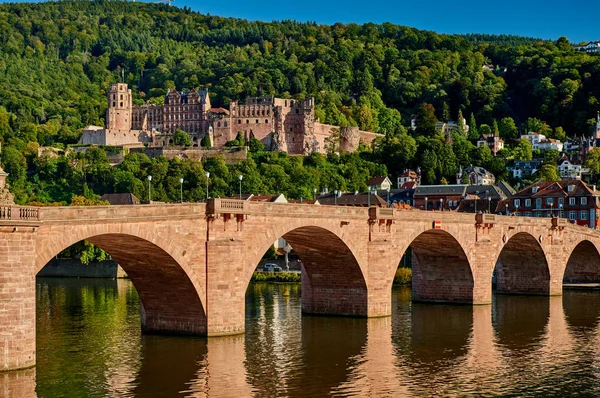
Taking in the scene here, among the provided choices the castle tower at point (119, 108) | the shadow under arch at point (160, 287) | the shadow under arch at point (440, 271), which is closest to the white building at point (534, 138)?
the castle tower at point (119, 108)

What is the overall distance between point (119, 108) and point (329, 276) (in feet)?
491

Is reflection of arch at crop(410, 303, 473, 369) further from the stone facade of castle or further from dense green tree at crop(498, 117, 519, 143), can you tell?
dense green tree at crop(498, 117, 519, 143)

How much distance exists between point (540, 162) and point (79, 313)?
12063cm

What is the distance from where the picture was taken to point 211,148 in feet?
560

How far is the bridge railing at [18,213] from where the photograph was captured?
31891mm

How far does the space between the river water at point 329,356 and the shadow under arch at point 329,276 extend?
863 mm

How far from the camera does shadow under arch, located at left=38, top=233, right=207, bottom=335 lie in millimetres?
39781

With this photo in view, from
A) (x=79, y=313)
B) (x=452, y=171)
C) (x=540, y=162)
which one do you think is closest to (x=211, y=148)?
(x=452, y=171)

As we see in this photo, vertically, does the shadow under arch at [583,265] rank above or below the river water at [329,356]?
above

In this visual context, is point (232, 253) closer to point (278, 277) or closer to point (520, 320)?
point (520, 320)

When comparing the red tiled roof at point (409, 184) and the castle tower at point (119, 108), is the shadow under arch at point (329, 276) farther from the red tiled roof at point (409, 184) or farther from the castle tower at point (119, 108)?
the castle tower at point (119, 108)

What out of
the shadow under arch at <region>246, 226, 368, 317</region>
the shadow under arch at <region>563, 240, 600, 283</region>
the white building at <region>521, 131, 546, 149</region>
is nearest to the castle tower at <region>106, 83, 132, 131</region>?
the white building at <region>521, 131, 546, 149</region>

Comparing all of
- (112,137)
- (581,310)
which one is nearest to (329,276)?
(581,310)

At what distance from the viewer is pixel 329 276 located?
52.3 metres
